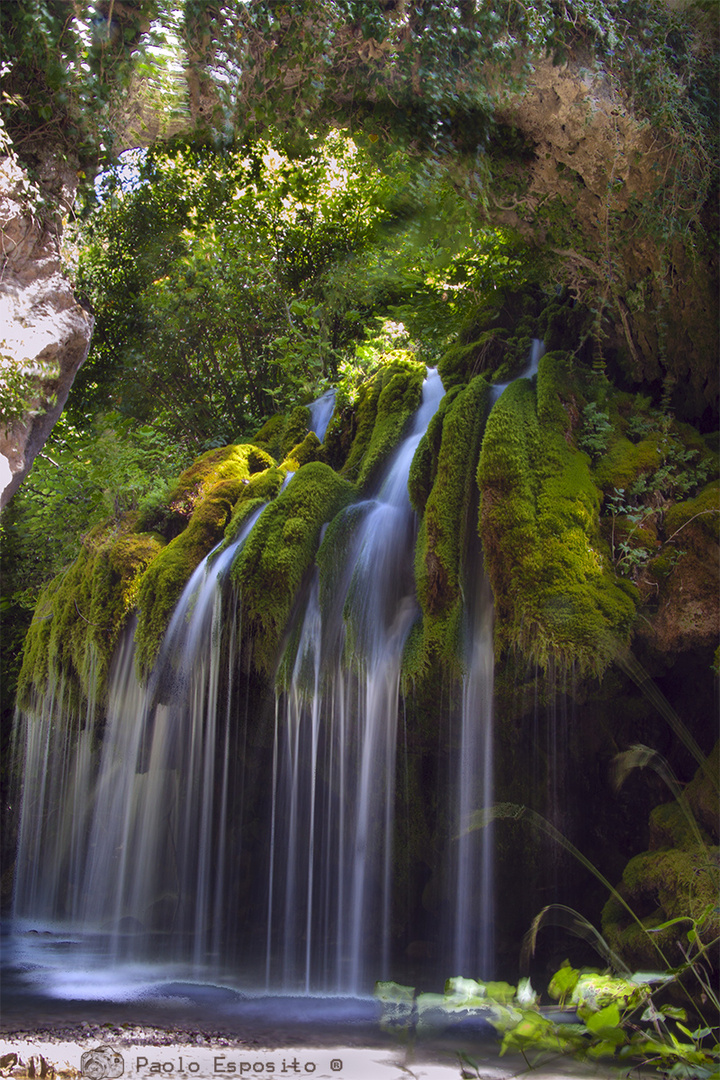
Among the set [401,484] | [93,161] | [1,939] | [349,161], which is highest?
[349,161]

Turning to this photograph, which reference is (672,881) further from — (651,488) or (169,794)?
(169,794)

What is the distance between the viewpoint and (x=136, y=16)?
14.6ft

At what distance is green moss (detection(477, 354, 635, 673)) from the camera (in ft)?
14.7

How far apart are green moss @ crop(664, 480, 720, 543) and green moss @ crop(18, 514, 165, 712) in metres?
4.18

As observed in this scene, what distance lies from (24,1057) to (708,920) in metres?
3.41

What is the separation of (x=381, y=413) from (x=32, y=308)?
3336mm

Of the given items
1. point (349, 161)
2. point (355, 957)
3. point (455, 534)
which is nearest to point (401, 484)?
point (455, 534)

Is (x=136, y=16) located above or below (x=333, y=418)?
above

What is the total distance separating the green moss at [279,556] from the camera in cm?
546

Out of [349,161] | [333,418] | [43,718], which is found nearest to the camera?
[43,718]

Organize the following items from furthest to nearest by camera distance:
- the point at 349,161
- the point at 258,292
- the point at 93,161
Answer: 1. the point at 258,292
2. the point at 349,161
3. the point at 93,161

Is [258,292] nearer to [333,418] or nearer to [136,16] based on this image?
[333,418]

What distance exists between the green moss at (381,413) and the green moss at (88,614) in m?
1.99

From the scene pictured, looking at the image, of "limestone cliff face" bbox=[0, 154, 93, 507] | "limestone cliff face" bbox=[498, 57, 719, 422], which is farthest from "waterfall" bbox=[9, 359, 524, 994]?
"limestone cliff face" bbox=[498, 57, 719, 422]
